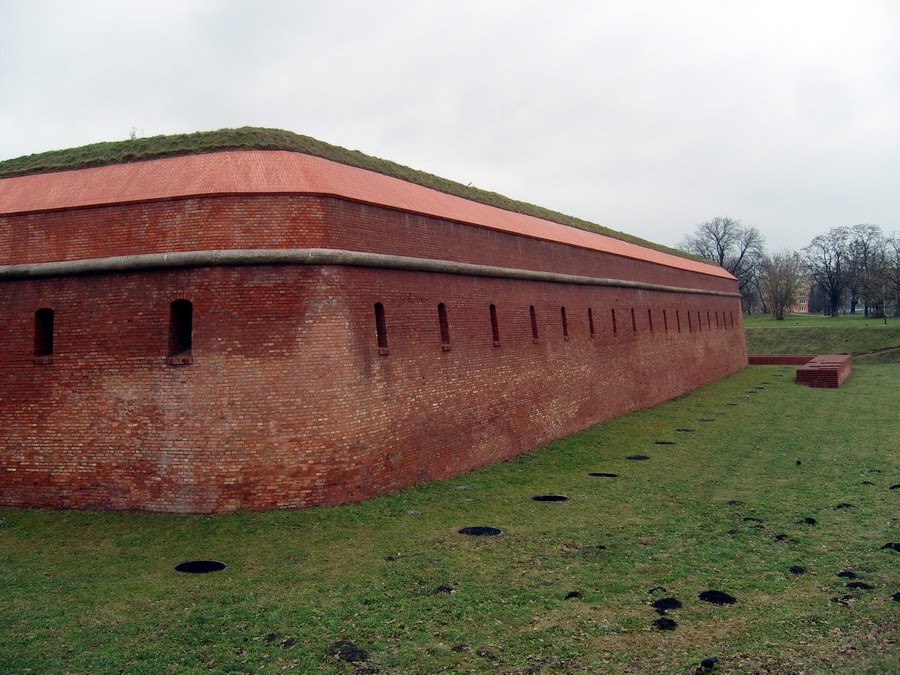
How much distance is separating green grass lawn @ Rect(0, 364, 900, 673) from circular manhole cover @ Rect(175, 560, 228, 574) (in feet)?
0.41

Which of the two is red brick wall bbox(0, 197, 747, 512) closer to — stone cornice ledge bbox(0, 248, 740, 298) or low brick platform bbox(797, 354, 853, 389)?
stone cornice ledge bbox(0, 248, 740, 298)

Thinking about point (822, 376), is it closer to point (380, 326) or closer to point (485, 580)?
point (380, 326)

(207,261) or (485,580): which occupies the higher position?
(207,261)

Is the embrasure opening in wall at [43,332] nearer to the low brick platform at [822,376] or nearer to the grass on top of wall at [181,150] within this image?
the grass on top of wall at [181,150]

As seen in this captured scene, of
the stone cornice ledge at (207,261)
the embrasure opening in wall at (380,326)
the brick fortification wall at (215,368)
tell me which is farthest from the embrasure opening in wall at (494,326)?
the embrasure opening in wall at (380,326)

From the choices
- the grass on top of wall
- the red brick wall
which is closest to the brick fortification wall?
the red brick wall

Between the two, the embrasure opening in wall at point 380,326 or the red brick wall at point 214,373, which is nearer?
the red brick wall at point 214,373

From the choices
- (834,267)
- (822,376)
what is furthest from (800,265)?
(822,376)

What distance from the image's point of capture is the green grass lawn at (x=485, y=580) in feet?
17.5

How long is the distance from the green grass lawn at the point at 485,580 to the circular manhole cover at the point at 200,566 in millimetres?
126

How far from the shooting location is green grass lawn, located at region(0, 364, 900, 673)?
17.5ft

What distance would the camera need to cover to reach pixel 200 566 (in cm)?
718

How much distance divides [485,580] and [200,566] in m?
2.94

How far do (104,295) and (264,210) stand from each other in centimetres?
246
